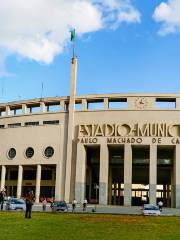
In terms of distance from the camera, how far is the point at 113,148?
2854 inches

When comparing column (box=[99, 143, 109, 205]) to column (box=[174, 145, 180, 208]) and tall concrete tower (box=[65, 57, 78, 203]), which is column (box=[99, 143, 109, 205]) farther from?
column (box=[174, 145, 180, 208])

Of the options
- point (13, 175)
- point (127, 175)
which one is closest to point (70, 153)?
point (127, 175)

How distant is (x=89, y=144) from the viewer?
69188 millimetres

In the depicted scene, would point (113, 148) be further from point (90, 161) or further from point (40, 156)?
point (40, 156)

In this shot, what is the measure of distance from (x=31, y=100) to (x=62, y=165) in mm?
12150

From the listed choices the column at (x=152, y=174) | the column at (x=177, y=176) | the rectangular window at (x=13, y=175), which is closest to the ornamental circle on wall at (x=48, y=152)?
the rectangular window at (x=13, y=175)

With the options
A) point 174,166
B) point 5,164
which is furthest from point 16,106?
point 174,166

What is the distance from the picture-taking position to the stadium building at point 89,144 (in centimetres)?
6731

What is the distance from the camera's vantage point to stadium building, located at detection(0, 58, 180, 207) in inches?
2650

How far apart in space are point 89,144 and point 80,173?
4.41m

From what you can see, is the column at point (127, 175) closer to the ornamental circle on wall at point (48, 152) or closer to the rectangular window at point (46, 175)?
the ornamental circle on wall at point (48, 152)

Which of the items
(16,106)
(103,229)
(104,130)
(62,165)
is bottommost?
(103,229)

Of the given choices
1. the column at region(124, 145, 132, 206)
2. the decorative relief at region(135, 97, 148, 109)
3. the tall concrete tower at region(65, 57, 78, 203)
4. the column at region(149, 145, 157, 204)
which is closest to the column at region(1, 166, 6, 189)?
the tall concrete tower at region(65, 57, 78, 203)

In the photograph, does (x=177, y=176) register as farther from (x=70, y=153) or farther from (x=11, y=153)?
(x=11, y=153)
